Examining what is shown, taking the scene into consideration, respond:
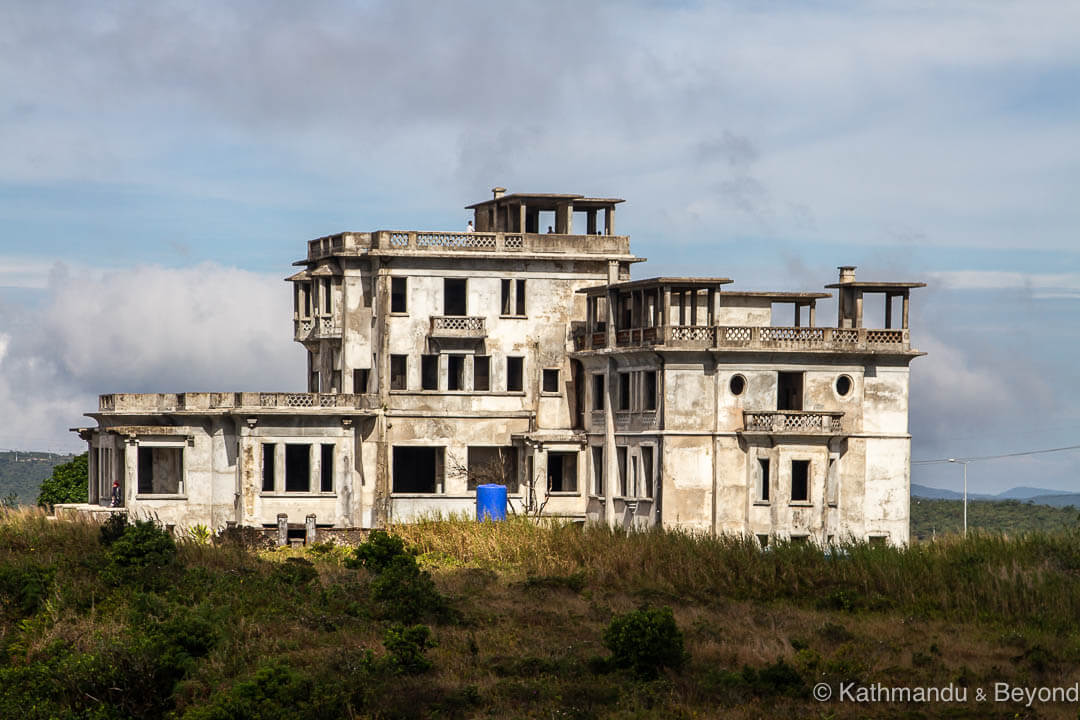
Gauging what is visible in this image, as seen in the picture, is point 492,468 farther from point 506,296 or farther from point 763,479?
point 763,479

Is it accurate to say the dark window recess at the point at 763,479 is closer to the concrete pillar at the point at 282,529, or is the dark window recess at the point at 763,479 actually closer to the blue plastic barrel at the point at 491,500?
the blue plastic barrel at the point at 491,500

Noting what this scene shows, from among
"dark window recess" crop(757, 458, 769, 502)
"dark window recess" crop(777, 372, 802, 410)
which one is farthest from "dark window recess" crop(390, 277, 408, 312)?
"dark window recess" crop(757, 458, 769, 502)

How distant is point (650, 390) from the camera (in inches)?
2251

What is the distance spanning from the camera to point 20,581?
3844cm

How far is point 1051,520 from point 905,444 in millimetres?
83268

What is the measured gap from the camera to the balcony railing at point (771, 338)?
55.9m

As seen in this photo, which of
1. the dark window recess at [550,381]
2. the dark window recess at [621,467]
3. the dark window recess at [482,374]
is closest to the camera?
the dark window recess at [621,467]

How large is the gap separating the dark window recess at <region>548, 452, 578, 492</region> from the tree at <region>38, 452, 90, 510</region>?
2220 cm

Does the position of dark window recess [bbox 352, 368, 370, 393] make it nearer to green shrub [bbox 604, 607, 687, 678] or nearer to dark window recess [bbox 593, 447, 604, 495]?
dark window recess [bbox 593, 447, 604, 495]

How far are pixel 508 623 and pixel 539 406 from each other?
2611 cm

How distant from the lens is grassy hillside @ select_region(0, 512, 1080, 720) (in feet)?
98.5

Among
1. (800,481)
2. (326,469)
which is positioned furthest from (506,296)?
(800,481)

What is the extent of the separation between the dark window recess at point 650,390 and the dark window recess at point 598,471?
4177 millimetres

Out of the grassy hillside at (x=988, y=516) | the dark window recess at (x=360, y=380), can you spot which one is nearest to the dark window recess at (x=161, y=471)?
the dark window recess at (x=360, y=380)
